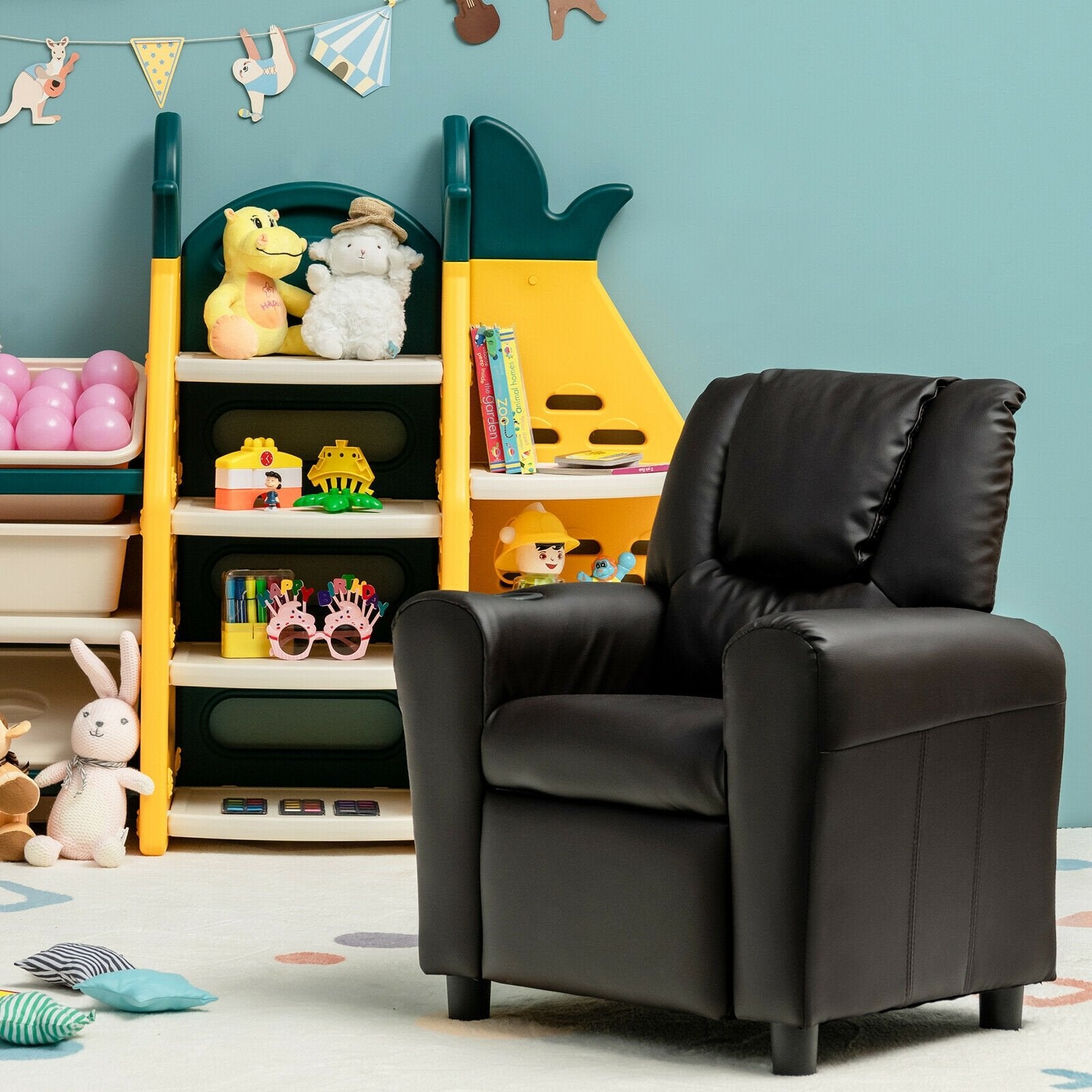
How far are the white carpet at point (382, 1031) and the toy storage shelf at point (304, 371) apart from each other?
98cm

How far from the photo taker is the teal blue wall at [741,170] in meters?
3.25

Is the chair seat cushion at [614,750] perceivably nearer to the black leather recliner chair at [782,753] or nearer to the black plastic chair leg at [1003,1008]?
the black leather recliner chair at [782,753]

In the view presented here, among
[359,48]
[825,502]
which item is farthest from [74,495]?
[825,502]

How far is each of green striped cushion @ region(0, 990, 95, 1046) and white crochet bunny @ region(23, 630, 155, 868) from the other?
101 cm

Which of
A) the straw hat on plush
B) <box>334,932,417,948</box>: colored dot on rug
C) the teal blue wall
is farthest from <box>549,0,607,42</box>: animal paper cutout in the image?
<box>334,932,417,948</box>: colored dot on rug

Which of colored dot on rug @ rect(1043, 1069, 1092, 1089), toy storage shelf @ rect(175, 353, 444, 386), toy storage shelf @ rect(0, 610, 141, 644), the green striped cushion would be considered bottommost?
colored dot on rug @ rect(1043, 1069, 1092, 1089)

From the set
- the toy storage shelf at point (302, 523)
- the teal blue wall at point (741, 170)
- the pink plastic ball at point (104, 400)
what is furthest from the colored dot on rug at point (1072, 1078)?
the pink plastic ball at point (104, 400)

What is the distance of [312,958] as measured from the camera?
230 cm

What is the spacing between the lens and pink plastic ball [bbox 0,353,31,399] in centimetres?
303

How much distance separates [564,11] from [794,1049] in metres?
2.26

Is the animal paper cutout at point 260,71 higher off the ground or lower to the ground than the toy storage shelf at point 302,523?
higher

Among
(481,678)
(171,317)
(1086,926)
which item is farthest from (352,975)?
(171,317)

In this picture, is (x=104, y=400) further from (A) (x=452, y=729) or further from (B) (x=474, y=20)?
(A) (x=452, y=729)

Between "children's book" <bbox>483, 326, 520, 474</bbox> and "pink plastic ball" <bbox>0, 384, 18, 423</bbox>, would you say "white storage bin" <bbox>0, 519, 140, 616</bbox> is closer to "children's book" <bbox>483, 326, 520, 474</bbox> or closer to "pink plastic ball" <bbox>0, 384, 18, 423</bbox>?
"pink plastic ball" <bbox>0, 384, 18, 423</bbox>
